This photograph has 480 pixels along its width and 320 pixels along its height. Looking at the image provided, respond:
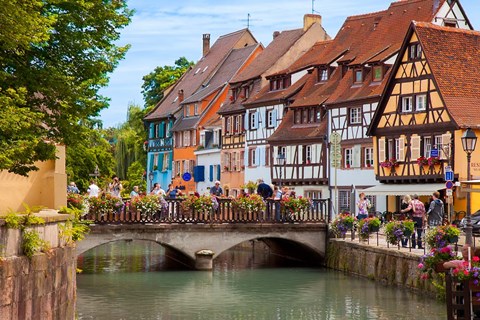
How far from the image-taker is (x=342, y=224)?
3925 cm

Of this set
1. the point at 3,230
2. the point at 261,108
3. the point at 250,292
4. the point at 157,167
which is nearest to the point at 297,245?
the point at 250,292

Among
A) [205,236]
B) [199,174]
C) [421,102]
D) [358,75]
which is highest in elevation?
[358,75]

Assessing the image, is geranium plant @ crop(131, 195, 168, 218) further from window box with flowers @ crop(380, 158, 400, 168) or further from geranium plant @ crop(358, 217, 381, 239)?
window box with flowers @ crop(380, 158, 400, 168)

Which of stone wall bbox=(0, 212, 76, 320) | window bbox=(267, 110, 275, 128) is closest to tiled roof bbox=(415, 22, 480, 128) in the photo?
window bbox=(267, 110, 275, 128)

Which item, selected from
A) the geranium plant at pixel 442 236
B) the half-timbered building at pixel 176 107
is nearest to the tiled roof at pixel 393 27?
the half-timbered building at pixel 176 107

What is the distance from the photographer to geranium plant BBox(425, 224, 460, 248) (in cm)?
2811

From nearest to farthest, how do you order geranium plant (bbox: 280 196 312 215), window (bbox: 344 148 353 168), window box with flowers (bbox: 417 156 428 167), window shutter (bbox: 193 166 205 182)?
geranium plant (bbox: 280 196 312 215) < window box with flowers (bbox: 417 156 428 167) < window (bbox: 344 148 353 168) < window shutter (bbox: 193 166 205 182)

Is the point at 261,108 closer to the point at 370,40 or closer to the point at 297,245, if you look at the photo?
the point at 370,40

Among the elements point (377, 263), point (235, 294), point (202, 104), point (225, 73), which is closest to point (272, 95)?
point (225, 73)

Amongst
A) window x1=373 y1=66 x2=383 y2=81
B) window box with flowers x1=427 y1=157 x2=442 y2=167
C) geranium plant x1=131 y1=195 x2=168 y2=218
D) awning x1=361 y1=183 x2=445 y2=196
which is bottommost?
geranium plant x1=131 y1=195 x2=168 y2=218

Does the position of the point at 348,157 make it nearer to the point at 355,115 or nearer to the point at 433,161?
the point at 355,115

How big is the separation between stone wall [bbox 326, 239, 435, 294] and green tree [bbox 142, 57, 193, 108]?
49882mm

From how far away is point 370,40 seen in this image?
5709cm

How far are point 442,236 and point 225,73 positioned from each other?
163ft
